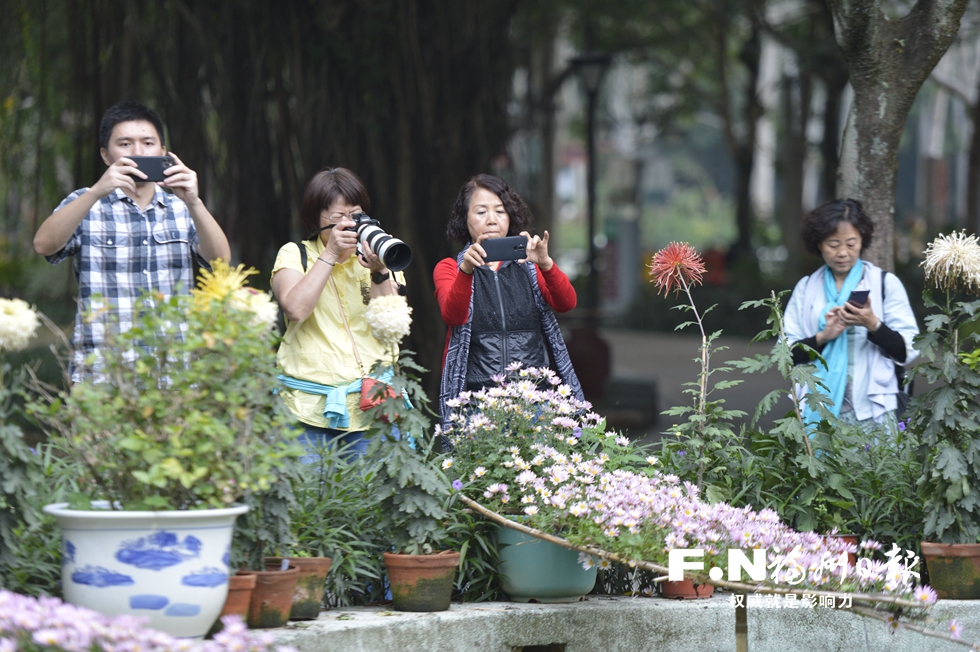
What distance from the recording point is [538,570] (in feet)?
11.5

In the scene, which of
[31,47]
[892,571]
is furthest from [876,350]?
[31,47]

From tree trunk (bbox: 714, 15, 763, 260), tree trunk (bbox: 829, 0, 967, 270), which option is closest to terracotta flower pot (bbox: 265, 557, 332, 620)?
tree trunk (bbox: 829, 0, 967, 270)

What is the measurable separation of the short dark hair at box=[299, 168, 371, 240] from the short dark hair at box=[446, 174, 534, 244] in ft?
1.39

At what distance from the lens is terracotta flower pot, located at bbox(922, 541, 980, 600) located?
3695 millimetres

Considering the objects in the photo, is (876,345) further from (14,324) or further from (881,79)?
(14,324)

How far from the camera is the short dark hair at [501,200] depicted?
13.3 feet

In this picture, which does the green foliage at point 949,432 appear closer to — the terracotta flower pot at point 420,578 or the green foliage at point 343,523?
the terracotta flower pot at point 420,578

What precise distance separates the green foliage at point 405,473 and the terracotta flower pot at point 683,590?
811 mm

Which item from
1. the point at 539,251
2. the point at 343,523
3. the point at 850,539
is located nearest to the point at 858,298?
the point at 850,539

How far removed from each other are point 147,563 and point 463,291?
1547mm

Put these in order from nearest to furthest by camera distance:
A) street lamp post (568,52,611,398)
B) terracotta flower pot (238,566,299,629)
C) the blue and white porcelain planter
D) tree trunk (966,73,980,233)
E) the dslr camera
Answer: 1. the blue and white porcelain planter
2. terracotta flower pot (238,566,299,629)
3. the dslr camera
4. street lamp post (568,52,611,398)
5. tree trunk (966,73,980,233)

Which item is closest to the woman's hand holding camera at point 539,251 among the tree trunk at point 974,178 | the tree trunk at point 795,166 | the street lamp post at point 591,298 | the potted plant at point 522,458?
the potted plant at point 522,458

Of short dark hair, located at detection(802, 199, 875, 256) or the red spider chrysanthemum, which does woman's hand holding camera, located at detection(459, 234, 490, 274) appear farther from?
short dark hair, located at detection(802, 199, 875, 256)

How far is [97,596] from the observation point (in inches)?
103
